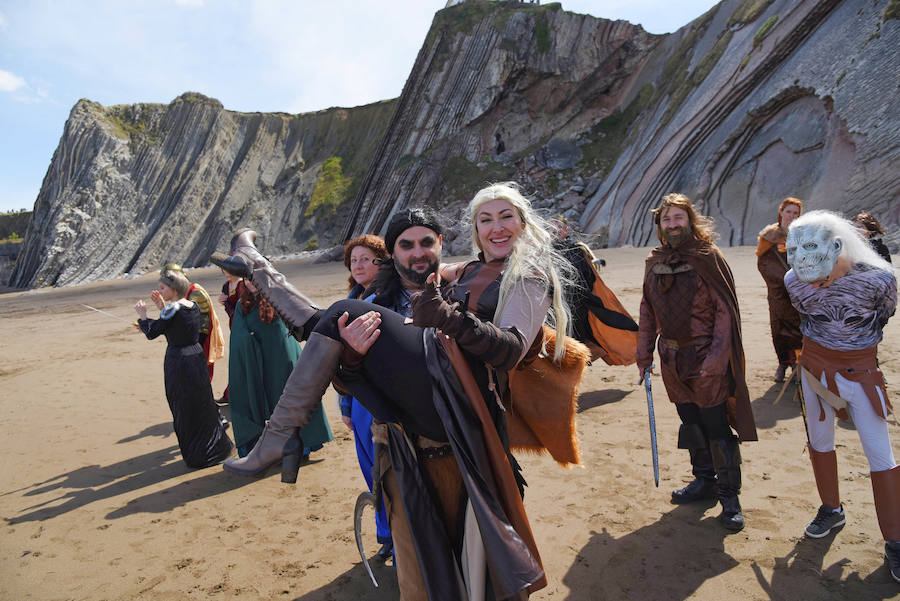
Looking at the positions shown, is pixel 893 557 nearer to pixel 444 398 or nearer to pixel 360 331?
pixel 444 398

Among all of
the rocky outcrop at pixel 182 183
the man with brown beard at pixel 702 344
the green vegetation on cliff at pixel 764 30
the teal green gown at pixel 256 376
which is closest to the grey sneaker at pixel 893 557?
the man with brown beard at pixel 702 344

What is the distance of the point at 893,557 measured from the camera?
104 inches

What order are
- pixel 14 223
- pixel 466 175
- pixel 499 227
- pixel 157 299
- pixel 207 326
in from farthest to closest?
pixel 14 223 → pixel 466 175 → pixel 207 326 → pixel 157 299 → pixel 499 227

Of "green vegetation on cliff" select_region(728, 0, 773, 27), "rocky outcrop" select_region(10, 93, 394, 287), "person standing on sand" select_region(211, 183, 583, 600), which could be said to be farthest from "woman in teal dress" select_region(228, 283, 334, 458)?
"rocky outcrop" select_region(10, 93, 394, 287)

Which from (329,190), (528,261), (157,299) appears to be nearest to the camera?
(528,261)

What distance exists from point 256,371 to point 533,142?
1027 inches

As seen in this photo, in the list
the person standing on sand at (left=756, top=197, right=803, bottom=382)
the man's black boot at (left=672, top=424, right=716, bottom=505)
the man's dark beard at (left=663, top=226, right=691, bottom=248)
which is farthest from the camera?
the person standing on sand at (left=756, top=197, right=803, bottom=382)

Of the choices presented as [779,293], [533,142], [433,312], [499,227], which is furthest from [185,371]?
[533,142]

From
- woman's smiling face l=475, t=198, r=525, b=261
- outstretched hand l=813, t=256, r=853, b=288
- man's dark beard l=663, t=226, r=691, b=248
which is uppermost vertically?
woman's smiling face l=475, t=198, r=525, b=261

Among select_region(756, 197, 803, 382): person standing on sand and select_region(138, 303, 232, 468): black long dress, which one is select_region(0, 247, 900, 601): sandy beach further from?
select_region(756, 197, 803, 382): person standing on sand

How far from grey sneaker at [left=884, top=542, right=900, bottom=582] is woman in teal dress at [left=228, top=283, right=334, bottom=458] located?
393cm

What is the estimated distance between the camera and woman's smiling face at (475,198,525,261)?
2203 millimetres

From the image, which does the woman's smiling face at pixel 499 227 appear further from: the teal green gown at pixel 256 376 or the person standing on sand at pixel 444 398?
the teal green gown at pixel 256 376

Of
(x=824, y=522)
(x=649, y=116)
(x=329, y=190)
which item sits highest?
(x=649, y=116)
